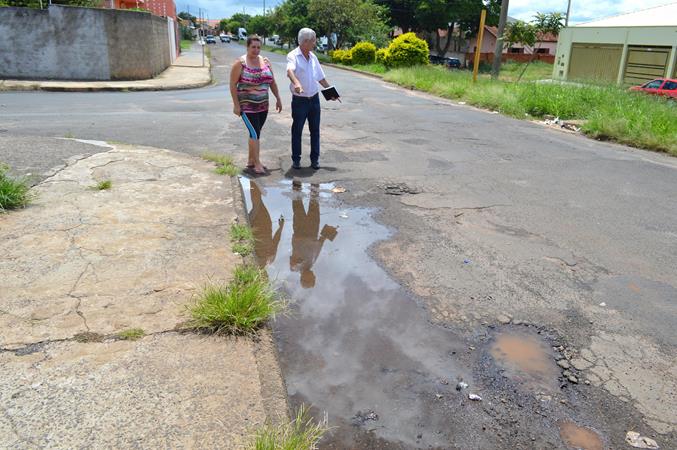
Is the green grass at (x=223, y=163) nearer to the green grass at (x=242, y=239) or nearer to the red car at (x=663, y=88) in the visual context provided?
the green grass at (x=242, y=239)

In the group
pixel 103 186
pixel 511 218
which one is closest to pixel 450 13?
pixel 511 218

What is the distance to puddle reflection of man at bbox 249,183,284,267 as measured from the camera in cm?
438

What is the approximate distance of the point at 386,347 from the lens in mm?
3139

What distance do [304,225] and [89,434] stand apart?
124 inches

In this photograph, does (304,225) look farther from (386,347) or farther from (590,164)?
(590,164)

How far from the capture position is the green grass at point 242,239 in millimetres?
4098

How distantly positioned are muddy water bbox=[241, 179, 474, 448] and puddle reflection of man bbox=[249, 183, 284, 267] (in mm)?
11

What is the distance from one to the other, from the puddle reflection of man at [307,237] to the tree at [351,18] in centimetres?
3952

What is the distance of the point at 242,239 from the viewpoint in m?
4.34

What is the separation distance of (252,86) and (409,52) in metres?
21.9

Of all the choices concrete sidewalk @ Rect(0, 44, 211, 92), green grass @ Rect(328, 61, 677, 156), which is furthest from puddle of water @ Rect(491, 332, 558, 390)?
concrete sidewalk @ Rect(0, 44, 211, 92)

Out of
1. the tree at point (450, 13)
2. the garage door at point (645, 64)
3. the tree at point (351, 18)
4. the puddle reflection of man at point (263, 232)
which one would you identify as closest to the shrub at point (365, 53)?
the tree at point (351, 18)

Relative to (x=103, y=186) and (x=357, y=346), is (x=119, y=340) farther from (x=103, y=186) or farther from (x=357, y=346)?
(x=103, y=186)

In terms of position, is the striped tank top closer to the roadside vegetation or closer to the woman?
the woman
